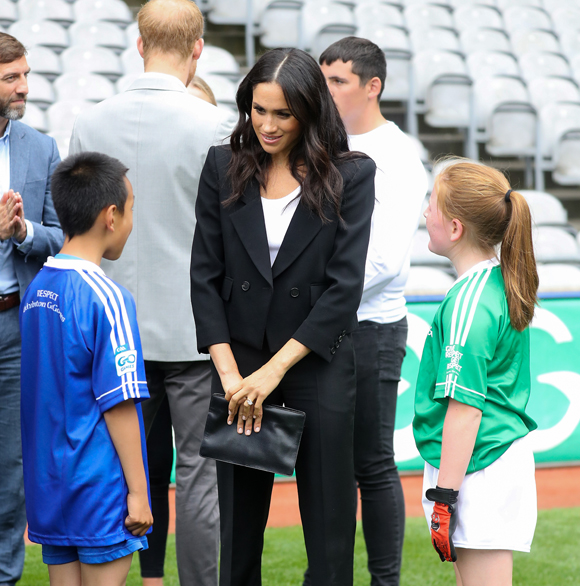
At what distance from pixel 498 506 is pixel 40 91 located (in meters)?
6.02

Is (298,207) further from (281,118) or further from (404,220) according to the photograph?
(404,220)

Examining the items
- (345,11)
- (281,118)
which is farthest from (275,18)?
(281,118)

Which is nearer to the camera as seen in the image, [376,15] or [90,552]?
[90,552]

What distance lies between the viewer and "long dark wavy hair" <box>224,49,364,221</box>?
6.41ft

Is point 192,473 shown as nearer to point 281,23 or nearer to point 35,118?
point 35,118

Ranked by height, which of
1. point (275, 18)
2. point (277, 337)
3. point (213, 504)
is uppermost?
point (275, 18)

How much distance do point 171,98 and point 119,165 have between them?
1.47 feet

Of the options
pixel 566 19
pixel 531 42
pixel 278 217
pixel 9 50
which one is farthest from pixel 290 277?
pixel 566 19

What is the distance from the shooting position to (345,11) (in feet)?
27.8

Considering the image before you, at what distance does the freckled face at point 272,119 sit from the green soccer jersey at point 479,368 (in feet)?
1.91

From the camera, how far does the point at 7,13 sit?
7523 mm

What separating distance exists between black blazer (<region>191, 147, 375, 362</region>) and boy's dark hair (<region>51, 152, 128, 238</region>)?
286 mm

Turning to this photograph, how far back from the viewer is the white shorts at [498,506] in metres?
1.86

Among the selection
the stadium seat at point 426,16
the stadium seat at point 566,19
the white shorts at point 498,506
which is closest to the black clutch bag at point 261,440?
the white shorts at point 498,506
